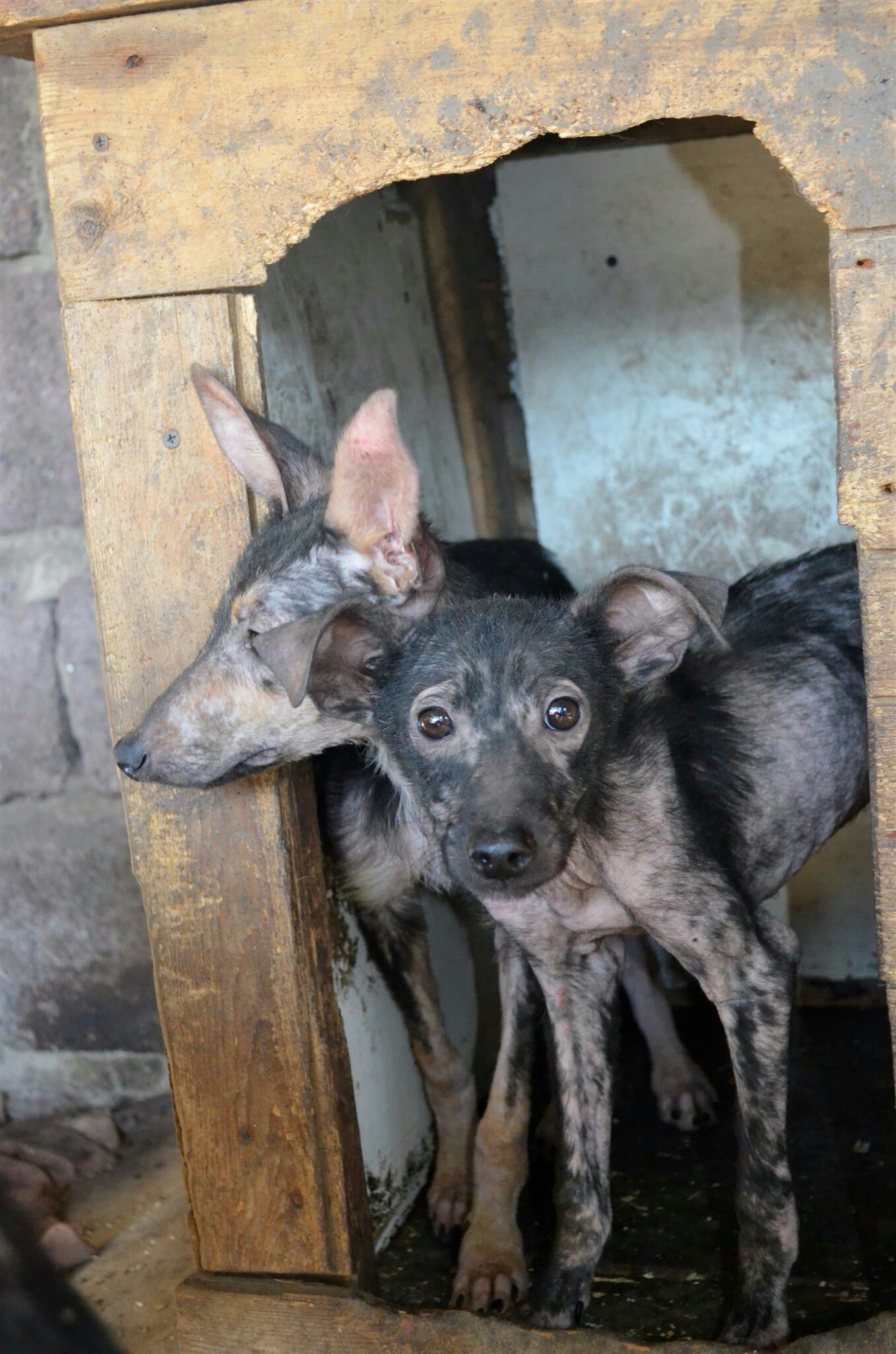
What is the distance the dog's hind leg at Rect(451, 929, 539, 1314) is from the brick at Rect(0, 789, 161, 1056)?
1498mm

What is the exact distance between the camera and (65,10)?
9.09ft

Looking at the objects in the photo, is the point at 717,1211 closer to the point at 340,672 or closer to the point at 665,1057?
the point at 665,1057

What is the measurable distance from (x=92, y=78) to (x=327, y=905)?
1.93 m

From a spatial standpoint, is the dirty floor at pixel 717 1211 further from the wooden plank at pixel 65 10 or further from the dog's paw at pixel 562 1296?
the wooden plank at pixel 65 10

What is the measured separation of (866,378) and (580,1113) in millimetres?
1765

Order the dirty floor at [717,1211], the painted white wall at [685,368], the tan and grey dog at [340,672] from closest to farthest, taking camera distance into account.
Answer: the tan and grey dog at [340,672]
the dirty floor at [717,1211]
the painted white wall at [685,368]

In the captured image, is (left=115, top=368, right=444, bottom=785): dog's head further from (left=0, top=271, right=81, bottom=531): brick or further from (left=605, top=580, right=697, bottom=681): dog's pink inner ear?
(left=0, top=271, right=81, bottom=531): brick

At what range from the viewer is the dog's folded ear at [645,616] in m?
2.75

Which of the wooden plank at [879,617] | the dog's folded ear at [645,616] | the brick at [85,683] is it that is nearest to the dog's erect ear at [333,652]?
the dog's folded ear at [645,616]

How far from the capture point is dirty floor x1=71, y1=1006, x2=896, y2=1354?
3.19 meters

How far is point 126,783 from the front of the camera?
307 cm

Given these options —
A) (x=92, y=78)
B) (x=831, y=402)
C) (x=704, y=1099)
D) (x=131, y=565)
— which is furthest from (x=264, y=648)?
(x=831, y=402)

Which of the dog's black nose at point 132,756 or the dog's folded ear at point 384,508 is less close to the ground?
the dog's folded ear at point 384,508

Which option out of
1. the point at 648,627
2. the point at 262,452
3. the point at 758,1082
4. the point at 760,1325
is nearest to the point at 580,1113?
the point at 758,1082
